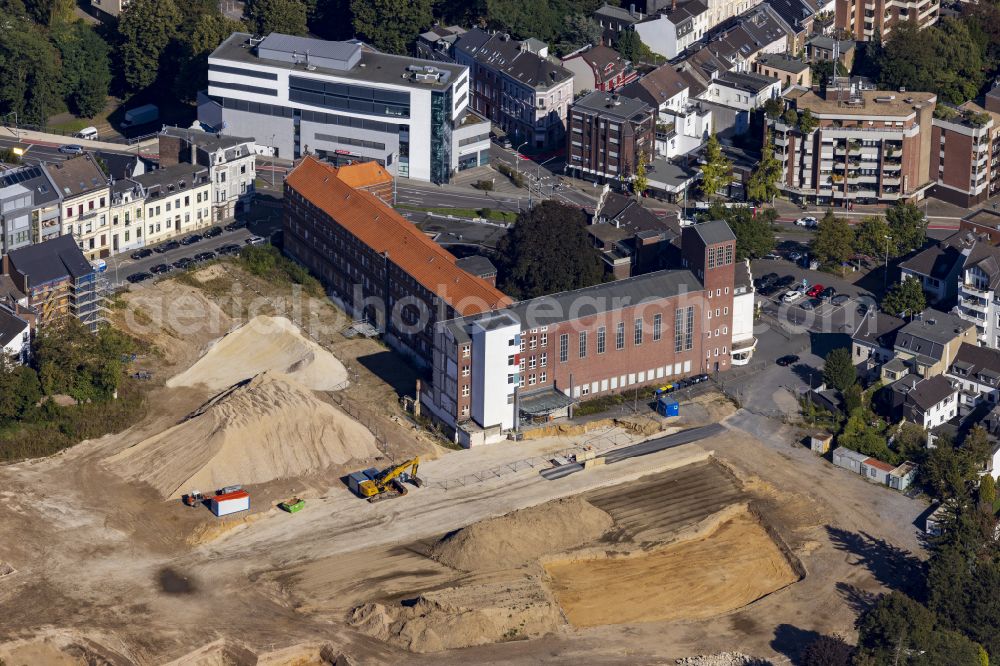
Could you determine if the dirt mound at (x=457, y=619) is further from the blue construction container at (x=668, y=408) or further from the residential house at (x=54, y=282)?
the residential house at (x=54, y=282)

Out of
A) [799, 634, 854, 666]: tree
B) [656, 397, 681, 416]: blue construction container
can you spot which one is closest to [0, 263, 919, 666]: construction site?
[656, 397, 681, 416]: blue construction container

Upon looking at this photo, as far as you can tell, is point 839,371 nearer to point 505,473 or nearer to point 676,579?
point 676,579

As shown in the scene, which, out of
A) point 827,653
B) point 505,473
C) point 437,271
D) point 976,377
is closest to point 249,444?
point 505,473

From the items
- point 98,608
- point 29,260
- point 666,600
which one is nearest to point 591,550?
point 666,600

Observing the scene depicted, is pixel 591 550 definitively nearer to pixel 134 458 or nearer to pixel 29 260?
pixel 134 458

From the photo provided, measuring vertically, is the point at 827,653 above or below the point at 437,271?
below

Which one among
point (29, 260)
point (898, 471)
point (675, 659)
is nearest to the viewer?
point (675, 659)

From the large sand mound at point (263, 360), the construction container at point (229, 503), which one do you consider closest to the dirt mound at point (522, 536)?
the construction container at point (229, 503)
